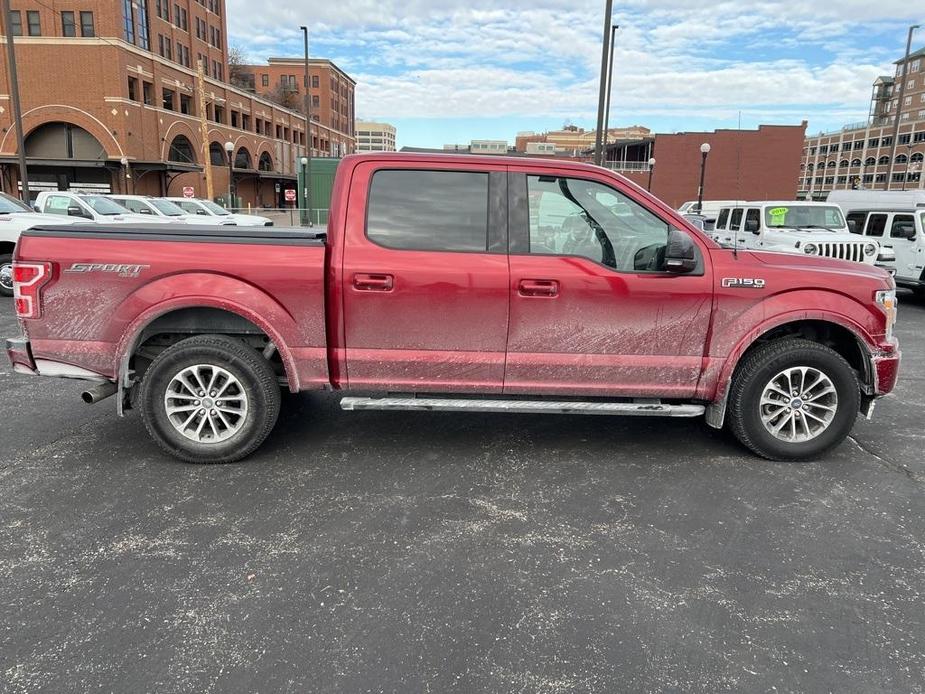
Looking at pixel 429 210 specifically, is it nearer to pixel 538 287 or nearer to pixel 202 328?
pixel 538 287

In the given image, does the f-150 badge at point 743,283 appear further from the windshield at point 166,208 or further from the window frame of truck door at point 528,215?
the windshield at point 166,208

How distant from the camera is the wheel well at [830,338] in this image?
4574mm

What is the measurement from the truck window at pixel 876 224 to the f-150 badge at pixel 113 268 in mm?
14857

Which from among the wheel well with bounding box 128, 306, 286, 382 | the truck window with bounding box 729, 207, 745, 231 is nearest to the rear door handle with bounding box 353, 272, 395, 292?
the wheel well with bounding box 128, 306, 286, 382

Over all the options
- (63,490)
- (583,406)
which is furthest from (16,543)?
(583,406)

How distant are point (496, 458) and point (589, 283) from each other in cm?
139

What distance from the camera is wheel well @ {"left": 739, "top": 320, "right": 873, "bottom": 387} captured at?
457cm

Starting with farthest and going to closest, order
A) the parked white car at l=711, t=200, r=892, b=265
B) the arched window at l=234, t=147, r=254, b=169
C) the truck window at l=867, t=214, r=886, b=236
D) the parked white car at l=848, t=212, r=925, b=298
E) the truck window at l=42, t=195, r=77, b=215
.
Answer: the arched window at l=234, t=147, r=254, b=169 → the truck window at l=42, t=195, r=77, b=215 → the truck window at l=867, t=214, r=886, b=236 → the parked white car at l=848, t=212, r=925, b=298 → the parked white car at l=711, t=200, r=892, b=265

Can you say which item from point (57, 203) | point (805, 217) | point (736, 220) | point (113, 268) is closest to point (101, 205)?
point (57, 203)

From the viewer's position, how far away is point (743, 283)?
4.31 m

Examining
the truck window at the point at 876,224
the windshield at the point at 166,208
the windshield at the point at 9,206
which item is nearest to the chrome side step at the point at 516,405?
the windshield at the point at 9,206

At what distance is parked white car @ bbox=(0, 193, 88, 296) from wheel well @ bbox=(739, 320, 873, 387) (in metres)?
10.9

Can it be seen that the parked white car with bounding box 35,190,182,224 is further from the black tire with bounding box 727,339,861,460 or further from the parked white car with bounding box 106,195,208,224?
the black tire with bounding box 727,339,861,460

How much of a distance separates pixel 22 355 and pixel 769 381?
5.05m
